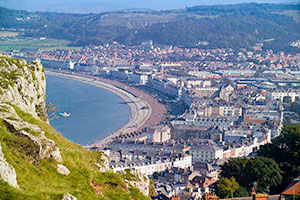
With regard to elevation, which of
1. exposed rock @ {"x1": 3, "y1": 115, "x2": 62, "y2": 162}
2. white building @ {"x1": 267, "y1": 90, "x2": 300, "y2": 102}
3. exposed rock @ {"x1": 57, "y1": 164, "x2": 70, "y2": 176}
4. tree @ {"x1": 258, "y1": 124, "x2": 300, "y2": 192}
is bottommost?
white building @ {"x1": 267, "y1": 90, "x2": 300, "y2": 102}

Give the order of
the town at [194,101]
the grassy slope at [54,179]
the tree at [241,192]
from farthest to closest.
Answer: the town at [194,101] < the tree at [241,192] < the grassy slope at [54,179]

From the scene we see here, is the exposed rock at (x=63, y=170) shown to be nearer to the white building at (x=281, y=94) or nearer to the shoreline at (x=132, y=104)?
the shoreline at (x=132, y=104)

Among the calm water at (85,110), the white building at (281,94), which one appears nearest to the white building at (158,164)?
the calm water at (85,110)

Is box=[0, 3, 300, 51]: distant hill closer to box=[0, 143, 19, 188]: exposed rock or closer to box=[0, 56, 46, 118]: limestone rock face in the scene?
box=[0, 56, 46, 118]: limestone rock face

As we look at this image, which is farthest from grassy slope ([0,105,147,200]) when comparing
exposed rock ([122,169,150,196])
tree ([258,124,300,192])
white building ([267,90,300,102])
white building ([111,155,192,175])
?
Answer: white building ([267,90,300,102])

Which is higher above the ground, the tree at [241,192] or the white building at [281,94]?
the tree at [241,192]

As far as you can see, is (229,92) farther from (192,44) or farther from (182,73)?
(192,44)

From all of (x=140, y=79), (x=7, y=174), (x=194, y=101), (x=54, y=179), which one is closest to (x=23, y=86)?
(x=54, y=179)
